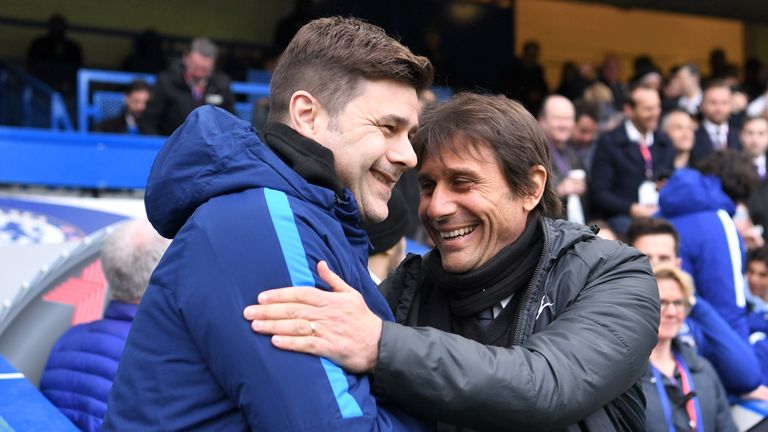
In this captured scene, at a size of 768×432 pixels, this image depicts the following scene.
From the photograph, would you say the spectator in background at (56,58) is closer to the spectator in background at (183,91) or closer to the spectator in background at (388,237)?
the spectator in background at (183,91)

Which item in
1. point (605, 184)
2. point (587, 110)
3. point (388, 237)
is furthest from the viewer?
point (587, 110)

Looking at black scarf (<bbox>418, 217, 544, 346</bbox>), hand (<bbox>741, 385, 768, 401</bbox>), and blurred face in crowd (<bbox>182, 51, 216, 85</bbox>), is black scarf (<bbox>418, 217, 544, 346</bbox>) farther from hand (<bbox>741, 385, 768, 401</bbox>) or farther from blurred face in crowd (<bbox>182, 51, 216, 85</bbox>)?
blurred face in crowd (<bbox>182, 51, 216, 85</bbox>)

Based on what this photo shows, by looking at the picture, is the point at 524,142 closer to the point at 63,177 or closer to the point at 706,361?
the point at 706,361

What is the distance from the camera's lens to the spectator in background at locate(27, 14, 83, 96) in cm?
1111

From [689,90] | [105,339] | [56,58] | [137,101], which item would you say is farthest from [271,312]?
[56,58]

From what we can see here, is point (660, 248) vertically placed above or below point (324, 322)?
below

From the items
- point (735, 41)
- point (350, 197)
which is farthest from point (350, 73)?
point (735, 41)

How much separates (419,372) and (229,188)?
476 mm

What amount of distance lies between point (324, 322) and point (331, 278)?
0.08 meters

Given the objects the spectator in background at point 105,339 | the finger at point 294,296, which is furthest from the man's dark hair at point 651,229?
the finger at point 294,296

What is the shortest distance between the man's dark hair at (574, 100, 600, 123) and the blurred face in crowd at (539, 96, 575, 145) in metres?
0.92

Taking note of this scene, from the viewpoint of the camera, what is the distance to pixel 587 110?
7.91 m

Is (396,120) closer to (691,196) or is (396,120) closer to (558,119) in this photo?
(691,196)

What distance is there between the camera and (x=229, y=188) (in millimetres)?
1729
